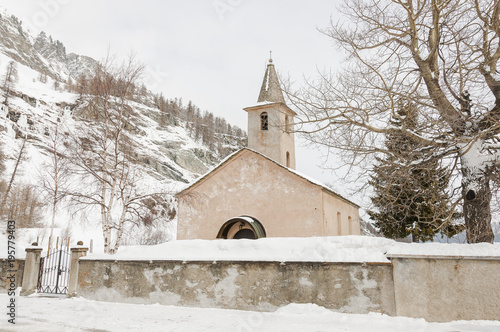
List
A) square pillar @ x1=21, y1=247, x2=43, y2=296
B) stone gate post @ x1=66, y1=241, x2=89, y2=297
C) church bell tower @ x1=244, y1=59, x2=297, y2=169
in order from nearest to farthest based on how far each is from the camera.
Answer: stone gate post @ x1=66, y1=241, x2=89, y2=297, square pillar @ x1=21, y1=247, x2=43, y2=296, church bell tower @ x1=244, y1=59, x2=297, y2=169

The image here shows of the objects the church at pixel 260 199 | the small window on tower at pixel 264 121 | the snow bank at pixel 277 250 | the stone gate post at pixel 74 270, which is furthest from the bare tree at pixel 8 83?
the snow bank at pixel 277 250

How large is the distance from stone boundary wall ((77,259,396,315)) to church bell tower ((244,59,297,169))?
11.0m

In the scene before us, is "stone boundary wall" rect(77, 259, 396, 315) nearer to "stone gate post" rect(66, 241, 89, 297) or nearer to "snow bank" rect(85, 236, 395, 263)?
"snow bank" rect(85, 236, 395, 263)

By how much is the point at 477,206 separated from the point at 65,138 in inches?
620

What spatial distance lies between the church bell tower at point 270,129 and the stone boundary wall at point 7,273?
40.4 feet

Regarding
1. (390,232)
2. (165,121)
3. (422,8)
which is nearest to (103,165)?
(422,8)

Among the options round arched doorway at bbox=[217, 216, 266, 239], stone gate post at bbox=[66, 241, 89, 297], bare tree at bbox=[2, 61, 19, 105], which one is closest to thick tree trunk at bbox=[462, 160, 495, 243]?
round arched doorway at bbox=[217, 216, 266, 239]

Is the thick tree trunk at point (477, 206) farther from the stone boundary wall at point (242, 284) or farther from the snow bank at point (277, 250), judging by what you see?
the stone boundary wall at point (242, 284)

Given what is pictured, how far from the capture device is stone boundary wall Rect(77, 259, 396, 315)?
25.6 feet

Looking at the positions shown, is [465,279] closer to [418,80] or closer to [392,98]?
[392,98]

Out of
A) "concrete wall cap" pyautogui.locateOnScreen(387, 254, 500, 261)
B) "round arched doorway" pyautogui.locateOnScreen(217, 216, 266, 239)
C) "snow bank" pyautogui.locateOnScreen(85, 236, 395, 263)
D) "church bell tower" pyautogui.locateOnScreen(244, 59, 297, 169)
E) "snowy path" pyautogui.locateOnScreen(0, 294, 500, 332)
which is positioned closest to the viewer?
"snowy path" pyautogui.locateOnScreen(0, 294, 500, 332)

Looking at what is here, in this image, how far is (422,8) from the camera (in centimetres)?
877

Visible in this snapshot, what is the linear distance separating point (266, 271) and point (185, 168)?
80430 millimetres

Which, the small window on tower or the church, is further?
the small window on tower
